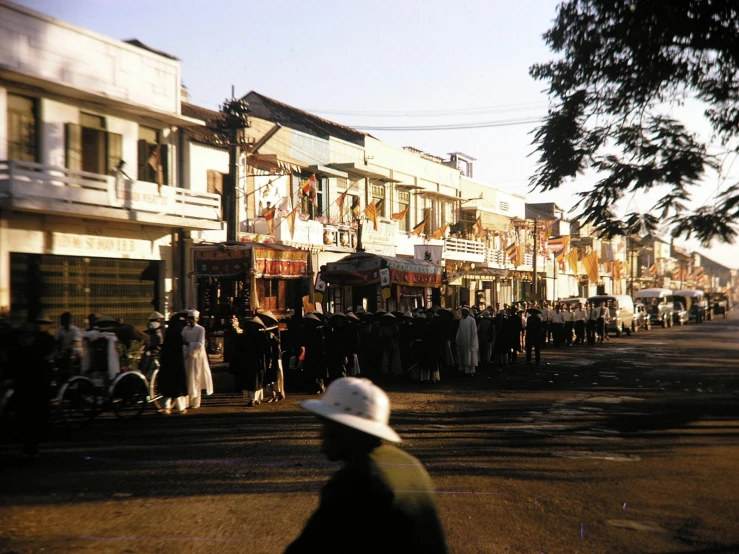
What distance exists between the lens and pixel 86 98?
19.2 m

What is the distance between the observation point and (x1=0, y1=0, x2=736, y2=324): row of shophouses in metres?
17.6

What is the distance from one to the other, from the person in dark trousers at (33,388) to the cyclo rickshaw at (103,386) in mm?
1665

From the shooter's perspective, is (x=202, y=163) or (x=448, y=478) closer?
(x=448, y=478)

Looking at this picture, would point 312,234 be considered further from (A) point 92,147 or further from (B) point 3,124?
(B) point 3,124

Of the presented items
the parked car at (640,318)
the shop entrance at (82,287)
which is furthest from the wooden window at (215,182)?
the parked car at (640,318)

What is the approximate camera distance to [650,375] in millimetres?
19719

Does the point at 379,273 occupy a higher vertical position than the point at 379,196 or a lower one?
lower

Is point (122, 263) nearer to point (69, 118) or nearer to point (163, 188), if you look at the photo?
point (163, 188)

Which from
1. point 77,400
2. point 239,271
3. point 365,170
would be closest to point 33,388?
point 77,400

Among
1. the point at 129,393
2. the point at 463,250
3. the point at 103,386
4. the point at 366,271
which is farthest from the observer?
the point at 463,250

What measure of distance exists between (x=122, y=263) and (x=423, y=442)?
42.2 feet

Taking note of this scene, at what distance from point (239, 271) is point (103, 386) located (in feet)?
32.2

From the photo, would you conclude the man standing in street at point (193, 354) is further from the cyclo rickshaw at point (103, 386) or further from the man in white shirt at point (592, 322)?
the man in white shirt at point (592, 322)

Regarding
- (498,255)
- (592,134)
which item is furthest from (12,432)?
(498,255)
